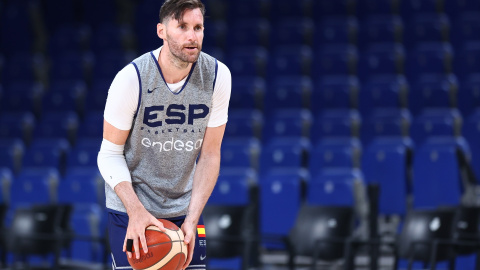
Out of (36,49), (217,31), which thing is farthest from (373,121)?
(36,49)

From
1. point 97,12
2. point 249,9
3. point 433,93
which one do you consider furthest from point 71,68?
point 433,93

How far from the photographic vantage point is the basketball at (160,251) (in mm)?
2002

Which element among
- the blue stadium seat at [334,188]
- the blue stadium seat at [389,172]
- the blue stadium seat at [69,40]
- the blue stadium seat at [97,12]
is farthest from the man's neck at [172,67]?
the blue stadium seat at [97,12]

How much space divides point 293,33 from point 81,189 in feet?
9.10

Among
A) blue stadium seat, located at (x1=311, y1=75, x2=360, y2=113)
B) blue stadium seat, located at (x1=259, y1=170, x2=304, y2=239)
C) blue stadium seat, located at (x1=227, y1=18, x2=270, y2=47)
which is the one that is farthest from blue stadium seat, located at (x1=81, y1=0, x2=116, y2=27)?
blue stadium seat, located at (x1=259, y1=170, x2=304, y2=239)

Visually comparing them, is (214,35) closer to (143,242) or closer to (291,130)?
(291,130)

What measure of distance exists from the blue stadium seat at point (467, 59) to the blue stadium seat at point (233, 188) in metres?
2.39

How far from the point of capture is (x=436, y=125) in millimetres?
5574

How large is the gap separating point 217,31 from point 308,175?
8.17ft

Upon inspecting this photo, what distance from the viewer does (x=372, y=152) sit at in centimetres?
525

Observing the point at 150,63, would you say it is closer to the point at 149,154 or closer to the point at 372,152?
the point at 149,154

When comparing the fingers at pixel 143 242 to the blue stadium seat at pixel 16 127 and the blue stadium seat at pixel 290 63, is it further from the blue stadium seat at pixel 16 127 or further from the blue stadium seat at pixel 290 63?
the blue stadium seat at pixel 16 127

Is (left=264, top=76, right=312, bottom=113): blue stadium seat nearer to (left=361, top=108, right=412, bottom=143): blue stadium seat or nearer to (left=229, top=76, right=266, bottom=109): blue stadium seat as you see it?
(left=229, top=76, right=266, bottom=109): blue stadium seat

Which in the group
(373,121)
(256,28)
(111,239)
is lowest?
(111,239)
